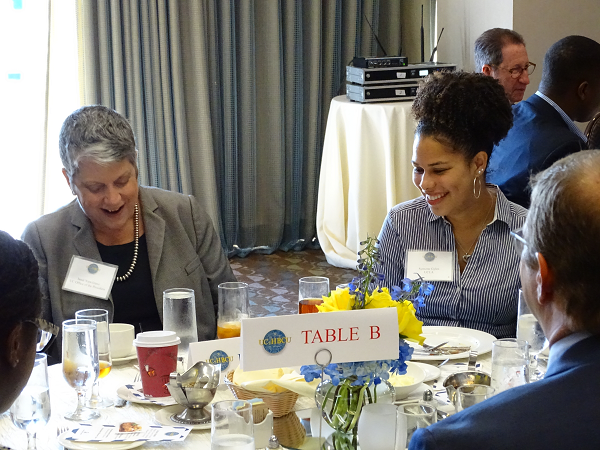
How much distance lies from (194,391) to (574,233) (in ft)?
2.98

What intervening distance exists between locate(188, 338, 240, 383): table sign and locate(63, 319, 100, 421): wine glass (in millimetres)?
215

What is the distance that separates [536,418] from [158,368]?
0.98 meters

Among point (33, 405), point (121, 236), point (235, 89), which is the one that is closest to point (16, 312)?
point (33, 405)

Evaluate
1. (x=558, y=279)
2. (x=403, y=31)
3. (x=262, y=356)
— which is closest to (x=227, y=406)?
(x=262, y=356)

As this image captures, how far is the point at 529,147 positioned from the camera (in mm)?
3523

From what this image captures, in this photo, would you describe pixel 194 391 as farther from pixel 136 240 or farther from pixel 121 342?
pixel 136 240

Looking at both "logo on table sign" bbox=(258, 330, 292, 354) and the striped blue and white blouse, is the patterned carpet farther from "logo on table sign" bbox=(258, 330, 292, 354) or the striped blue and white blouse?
"logo on table sign" bbox=(258, 330, 292, 354)

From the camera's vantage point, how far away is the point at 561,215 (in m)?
1.04

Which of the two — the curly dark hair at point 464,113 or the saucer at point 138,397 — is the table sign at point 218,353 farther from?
the curly dark hair at point 464,113

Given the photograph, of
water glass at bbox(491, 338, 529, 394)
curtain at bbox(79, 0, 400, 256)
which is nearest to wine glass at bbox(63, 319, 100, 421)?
water glass at bbox(491, 338, 529, 394)

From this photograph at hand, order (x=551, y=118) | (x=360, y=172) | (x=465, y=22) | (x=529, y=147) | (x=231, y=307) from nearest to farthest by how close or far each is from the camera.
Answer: (x=231, y=307)
(x=529, y=147)
(x=551, y=118)
(x=360, y=172)
(x=465, y=22)

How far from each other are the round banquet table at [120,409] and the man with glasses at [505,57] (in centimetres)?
309

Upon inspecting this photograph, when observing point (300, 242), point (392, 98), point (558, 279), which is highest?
point (392, 98)

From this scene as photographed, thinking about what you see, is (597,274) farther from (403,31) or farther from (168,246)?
(403,31)
